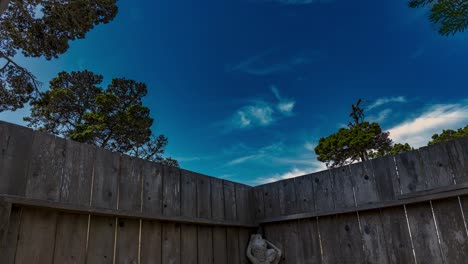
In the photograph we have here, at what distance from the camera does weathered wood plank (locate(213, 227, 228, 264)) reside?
8.83 ft

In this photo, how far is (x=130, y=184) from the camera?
7.14 ft

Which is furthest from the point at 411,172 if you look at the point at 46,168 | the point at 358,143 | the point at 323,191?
the point at 358,143

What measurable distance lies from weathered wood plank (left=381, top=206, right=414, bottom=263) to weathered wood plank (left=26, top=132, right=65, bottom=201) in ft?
7.43

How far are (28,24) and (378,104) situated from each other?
9650 millimetres

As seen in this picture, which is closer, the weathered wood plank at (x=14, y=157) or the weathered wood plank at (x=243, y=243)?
the weathered wood plank at (x=14, y=157)

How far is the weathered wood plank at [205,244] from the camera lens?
2564mm

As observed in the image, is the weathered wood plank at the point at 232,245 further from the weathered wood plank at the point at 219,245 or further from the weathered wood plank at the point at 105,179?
the weathered wood plank at the point at 105,179

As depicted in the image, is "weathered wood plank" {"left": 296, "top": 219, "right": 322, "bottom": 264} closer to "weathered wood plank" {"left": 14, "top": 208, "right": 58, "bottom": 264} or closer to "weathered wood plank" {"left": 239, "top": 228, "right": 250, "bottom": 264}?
"weathered wood plank" {"left": 239, "top": 228, "right": 250, "bottom": 264}

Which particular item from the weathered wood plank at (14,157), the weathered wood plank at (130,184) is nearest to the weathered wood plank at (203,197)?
the weathered wood plank at (130,184)

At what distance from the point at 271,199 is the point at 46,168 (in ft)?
6.68

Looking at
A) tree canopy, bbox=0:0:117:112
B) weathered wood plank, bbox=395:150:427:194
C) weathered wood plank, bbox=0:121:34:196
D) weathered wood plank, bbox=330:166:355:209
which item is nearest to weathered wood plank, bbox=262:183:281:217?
weathered wood plank, bbox=330:166:355:209

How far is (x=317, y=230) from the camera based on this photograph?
2.75m

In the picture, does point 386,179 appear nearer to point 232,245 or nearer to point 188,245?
point 232,245

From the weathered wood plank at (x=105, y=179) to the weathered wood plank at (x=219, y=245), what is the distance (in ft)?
3.37
